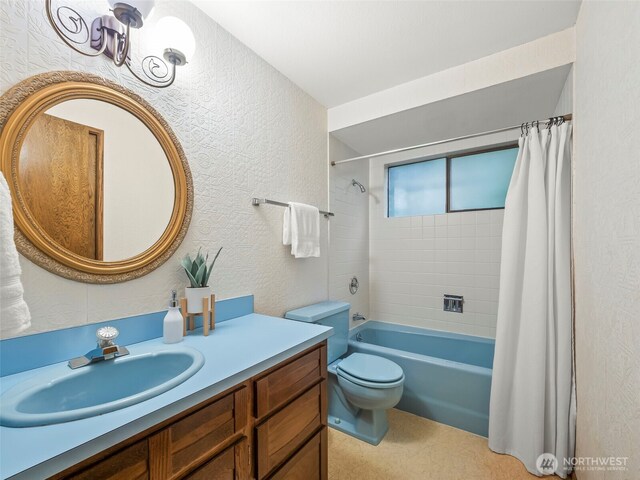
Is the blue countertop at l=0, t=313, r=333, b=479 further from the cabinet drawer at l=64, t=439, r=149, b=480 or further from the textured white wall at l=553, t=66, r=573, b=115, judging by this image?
the textured white wall at l=553, t=66, r=573, b=115

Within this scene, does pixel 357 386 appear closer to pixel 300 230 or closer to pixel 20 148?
pixel 300 230

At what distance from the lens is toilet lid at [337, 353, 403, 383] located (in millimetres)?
1670

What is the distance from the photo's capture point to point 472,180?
261 centimetres

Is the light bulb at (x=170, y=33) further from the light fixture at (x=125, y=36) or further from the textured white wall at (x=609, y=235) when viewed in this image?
the textured white wall at (x=609, y=235)

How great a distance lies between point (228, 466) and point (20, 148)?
3.83 feet

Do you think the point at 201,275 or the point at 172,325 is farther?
the point at 201,275

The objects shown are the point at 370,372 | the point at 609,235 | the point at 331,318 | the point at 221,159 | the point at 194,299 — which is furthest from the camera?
the point at 331,318

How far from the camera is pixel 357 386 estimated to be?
5.53 ft

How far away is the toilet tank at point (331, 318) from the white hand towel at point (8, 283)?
1350mm

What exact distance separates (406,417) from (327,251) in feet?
4.48

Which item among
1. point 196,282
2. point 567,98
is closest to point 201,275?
point 196,282

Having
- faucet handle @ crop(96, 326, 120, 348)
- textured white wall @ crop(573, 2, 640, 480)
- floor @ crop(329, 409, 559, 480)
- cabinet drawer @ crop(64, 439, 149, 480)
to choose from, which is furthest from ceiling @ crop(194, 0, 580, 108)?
floor @ crop(329, 409, 559, 480)

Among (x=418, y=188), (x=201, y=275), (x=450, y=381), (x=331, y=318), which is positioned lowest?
(x=450, y=381)

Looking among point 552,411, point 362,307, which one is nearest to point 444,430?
point 552,411
